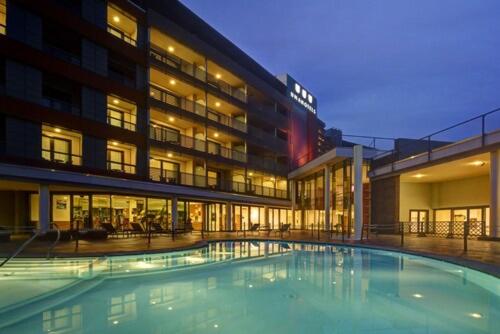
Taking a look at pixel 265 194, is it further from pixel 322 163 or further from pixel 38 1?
pixel 38 1

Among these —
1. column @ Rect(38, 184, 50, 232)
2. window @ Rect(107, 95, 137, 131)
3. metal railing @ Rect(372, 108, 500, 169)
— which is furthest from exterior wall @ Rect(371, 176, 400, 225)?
column @ Rect(38, 184, 50, 232)

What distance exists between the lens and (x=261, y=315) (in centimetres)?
671

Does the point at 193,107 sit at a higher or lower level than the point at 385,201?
higher

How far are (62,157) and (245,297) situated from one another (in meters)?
16.0

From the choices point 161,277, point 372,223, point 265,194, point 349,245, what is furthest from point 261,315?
point 265,194

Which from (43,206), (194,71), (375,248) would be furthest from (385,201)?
(43,206)

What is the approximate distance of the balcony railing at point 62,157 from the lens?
19.4 meters

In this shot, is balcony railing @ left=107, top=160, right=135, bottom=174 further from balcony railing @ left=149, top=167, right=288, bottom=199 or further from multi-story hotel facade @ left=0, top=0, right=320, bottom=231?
balcony railing @ left=149, top=167, right=288, bottom=199

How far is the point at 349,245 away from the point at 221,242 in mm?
6769

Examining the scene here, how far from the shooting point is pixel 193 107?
28.7 metres

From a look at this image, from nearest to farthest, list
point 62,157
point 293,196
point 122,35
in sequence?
1. point 62,157
2. point 122,35
3. point 293,196

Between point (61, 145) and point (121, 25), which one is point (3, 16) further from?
point (121, 25)

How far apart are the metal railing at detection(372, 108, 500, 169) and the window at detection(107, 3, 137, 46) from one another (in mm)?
18146

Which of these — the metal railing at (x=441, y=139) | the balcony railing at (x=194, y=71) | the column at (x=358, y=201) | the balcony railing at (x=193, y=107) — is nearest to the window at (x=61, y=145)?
the balcony railing at (x=193, y=107)
